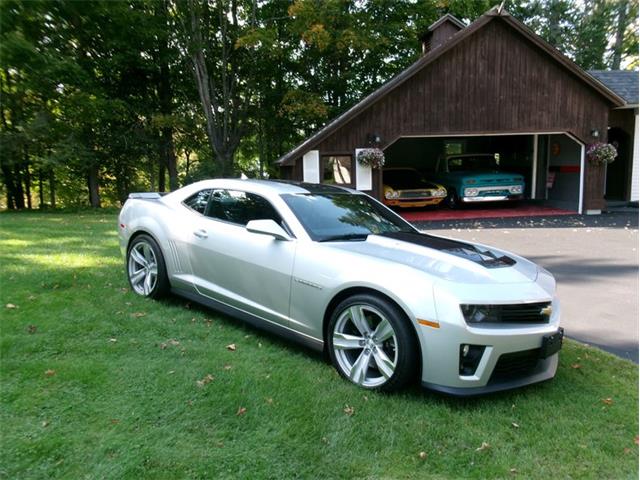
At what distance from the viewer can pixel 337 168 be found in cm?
1490

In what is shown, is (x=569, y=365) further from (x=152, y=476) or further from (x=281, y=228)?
(x=152, y=476)

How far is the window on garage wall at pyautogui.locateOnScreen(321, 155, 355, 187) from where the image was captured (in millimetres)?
14812

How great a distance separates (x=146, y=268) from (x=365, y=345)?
2.89 meters

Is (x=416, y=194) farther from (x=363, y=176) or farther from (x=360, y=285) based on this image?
(x=360, y=285)

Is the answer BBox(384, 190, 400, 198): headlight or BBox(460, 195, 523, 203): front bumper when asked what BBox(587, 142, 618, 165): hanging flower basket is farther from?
BBox(384, 190, 400, 198): headlight

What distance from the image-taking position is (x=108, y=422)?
111 inches

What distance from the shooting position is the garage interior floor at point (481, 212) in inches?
593

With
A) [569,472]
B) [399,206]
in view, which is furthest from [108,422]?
[399,206]

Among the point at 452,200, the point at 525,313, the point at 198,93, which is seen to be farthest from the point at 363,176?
the point at 198,93

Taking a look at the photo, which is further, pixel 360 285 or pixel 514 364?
pixel 360 285

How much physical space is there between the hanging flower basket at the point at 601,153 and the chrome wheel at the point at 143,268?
1475 cm

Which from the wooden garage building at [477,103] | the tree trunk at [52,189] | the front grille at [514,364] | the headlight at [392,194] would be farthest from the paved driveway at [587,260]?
the tree trunk at [52,189]

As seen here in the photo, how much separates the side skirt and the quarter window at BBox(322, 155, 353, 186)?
10.4 metres

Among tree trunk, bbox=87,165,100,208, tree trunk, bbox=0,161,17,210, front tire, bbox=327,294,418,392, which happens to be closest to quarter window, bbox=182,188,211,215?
front tire, bbox=327,294,418,392
